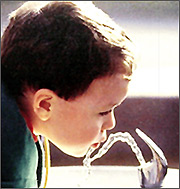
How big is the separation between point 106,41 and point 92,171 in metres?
0.28

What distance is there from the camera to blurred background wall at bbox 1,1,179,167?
616 mm

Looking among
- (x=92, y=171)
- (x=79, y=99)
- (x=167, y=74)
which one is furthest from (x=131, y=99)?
(x=79, y=99)

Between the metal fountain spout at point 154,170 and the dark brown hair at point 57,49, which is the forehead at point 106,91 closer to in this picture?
the dark brown hair at point 57,49

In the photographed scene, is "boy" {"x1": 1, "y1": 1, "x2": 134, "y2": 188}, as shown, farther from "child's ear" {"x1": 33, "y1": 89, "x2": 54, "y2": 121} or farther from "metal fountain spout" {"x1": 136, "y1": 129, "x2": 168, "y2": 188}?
"metal fountain spout" {"x1": 136, "y1": 129, "x2": 168, "y2": 188}

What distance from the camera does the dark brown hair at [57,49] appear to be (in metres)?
0.35

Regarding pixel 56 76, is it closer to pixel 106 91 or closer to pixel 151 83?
pixel 106 91

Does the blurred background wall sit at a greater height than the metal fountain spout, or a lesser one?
greater

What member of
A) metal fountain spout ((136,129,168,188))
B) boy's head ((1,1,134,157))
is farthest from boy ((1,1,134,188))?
metal fountain spout ((136,129,168,188))

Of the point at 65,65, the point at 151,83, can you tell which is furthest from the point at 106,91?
the point at 151,83

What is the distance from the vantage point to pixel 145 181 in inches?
19.4

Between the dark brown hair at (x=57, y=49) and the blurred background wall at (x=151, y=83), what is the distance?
0.57 feet

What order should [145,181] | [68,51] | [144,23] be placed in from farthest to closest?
[144,23] → [145,181] → [68,51]

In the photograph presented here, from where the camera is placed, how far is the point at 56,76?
351 millimetres

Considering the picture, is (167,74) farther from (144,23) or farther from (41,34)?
(41,34)
